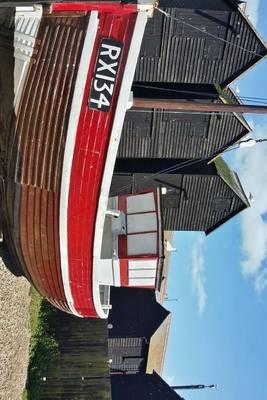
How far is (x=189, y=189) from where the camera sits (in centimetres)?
1809

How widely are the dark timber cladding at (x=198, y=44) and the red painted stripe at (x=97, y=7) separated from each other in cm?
499

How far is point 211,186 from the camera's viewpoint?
1816 cm

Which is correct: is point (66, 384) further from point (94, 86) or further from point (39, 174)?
point (94, 86)

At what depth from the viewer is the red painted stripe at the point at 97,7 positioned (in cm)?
1008

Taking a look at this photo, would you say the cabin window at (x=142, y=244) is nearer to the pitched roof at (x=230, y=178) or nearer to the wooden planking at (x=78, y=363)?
the pitched roof at (x=230, y=178)

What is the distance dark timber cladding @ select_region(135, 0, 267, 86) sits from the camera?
→ 49.8ft

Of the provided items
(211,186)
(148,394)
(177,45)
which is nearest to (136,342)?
(148,394)

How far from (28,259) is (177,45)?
7.24 m

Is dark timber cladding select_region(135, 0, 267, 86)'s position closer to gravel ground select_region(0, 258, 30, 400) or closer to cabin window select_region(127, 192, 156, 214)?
cabin window select_region(127, 192, 156, 214)

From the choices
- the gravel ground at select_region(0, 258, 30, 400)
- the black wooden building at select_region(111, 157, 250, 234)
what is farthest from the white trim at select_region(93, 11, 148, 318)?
the black wooden building at select_region(111, 157, 250, 234)

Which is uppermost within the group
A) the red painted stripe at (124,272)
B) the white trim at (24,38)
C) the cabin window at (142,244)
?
the white trim at (24,38)

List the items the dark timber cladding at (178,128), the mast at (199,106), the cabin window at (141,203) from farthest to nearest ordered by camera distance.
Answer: the dark timber cladding at (178,128) → the cabin window at (141,203) → the mast at (199,106)

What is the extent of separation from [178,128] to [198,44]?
8.30 ft

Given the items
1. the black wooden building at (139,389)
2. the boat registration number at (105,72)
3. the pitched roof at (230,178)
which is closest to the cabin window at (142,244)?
the pitched roof at (230,178)
